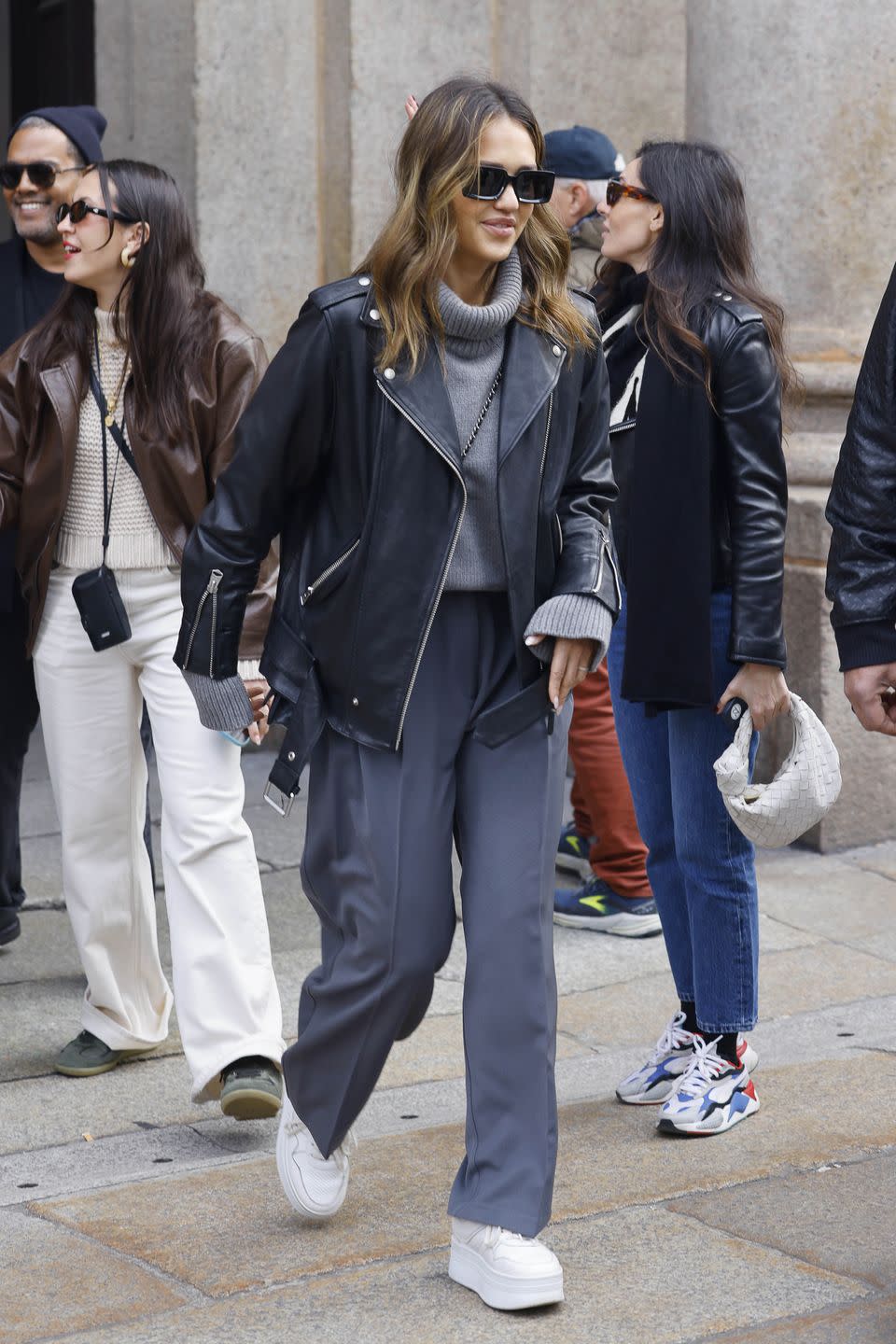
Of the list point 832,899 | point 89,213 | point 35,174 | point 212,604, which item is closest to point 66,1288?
point 212,604

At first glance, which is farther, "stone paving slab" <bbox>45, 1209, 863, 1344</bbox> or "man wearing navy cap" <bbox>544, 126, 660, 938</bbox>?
"man wearing navy cap" <bbox>544, 126, 660, 938</bbox>

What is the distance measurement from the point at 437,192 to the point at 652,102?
208 inches

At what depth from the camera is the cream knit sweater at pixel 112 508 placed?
437 cm

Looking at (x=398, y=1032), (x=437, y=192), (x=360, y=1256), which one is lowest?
(x=360, y=1256)

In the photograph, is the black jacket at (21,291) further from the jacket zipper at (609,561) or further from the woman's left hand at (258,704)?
the jacket zipper at (609,561)

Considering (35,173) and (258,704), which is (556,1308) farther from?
(35,173)

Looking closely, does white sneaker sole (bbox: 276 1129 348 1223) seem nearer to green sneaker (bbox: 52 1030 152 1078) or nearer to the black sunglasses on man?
green sneaker (bbox: 52 1030 152 1078)

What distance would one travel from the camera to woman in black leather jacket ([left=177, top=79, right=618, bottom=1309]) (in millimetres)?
3301

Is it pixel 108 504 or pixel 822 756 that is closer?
pixel 822 756

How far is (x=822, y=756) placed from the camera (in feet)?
12.8

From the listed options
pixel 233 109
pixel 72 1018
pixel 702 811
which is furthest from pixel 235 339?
pixel 233 109

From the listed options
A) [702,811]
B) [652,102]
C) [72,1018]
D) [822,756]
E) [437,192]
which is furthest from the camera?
[652,102]

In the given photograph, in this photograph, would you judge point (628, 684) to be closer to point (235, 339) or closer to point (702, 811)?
point (702, 811)

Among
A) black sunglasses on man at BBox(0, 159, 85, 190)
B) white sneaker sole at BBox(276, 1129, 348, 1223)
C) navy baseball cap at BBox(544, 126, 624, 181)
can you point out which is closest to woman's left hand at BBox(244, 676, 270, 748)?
white sneaker sole at BBox(276, 1129, 348, 1223)
